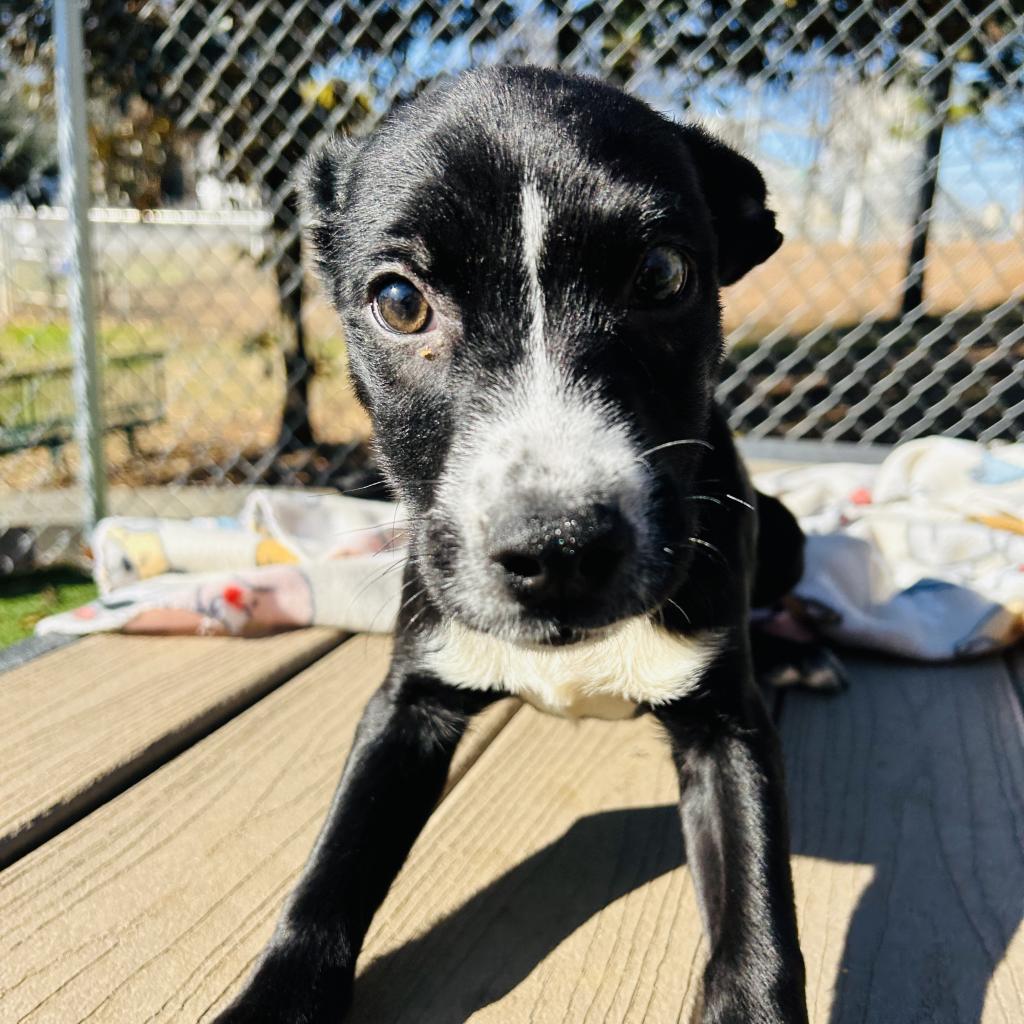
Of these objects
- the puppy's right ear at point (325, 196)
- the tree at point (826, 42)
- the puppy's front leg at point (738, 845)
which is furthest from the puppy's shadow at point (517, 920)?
the tree at point (826, 42)

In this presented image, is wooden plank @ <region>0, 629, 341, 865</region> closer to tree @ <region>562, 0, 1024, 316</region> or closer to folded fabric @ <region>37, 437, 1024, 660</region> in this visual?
folded fabric @ <region>37, 437, 1024, 660</region>

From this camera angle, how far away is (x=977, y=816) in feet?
5.41

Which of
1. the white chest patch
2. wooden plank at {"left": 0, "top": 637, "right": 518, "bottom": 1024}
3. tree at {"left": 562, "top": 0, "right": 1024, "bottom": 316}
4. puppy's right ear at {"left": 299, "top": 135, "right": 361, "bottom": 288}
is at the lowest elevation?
wooden plank at {"left": 0, "top": 637, "right": 518, "bottom": 1024}

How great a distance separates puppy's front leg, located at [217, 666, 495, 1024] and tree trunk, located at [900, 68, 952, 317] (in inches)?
131

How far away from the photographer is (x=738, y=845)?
137 cm

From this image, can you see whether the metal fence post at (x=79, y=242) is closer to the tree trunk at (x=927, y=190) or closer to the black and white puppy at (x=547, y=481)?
the black and white puppy at (x=547, y=481)

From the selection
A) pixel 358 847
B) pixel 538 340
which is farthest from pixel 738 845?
pixel 538 340

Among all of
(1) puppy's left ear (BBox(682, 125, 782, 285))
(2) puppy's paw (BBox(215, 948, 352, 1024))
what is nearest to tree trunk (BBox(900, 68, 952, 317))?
(1) puppy's left ear (BBox(682, 125, 782, 285))

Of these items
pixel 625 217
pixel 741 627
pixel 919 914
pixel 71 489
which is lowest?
pixel 71 489

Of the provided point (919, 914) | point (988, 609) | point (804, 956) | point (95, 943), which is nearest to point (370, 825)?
point (95, 943)

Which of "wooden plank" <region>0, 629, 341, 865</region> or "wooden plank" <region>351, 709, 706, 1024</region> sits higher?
"wooden plank" <region>351, 709, 706, 1024</region>

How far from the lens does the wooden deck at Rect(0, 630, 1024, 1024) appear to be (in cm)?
127

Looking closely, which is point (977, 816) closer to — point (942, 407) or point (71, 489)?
point (942, 407)

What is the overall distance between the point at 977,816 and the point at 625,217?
45.9 inches
